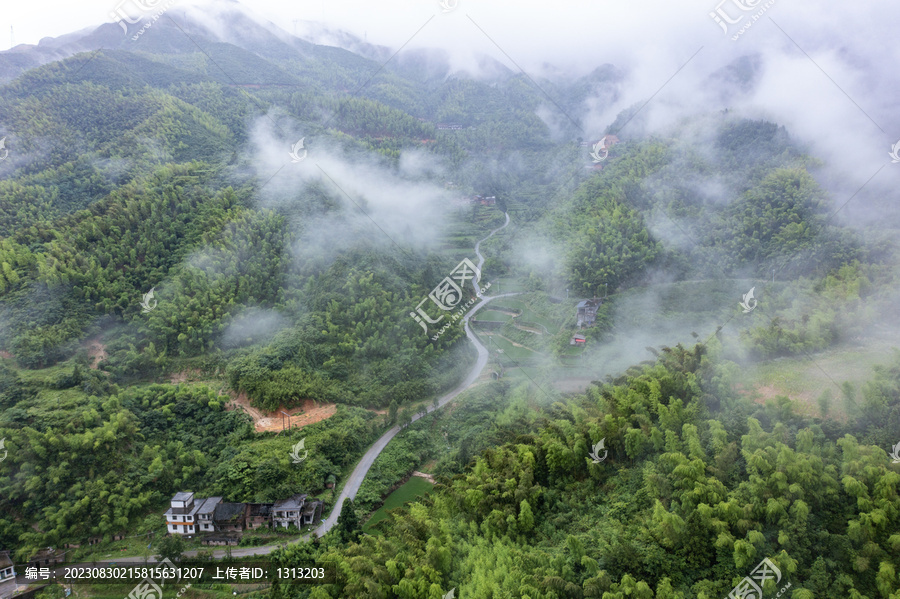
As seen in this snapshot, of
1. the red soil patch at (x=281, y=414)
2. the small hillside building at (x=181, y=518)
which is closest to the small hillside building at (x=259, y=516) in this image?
the small hillside building at (x=181, y=518)

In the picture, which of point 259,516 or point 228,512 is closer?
point 228,512

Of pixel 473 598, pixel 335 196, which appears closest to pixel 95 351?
pixel 335 196

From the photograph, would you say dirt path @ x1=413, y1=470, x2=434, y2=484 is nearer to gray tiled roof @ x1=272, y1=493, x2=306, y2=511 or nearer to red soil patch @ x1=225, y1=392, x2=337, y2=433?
gray tiled roof @ x1=272, y1=493, x2=306, y2=511

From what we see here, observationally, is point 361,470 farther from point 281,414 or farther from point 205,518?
point 205,518

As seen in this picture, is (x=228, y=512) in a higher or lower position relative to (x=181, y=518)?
lower

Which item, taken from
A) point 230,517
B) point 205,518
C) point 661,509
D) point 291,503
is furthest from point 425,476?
point 661,509
